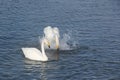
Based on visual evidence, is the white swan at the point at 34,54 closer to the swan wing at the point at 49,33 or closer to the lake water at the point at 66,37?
the lake water at the point at 66,37

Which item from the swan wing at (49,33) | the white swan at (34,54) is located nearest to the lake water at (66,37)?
the white swan at (34,54)

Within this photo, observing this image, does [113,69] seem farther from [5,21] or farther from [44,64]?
[5,21]

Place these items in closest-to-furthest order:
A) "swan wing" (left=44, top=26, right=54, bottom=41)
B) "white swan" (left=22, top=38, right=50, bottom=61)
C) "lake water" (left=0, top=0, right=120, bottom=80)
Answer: "lake water" (left=0, top=0, right=120, bottom=80)
"white swan" (left=22, top=38, right=50, bottom=61)
"swan wing" (left=44, top=26, right=54, bottom=41)

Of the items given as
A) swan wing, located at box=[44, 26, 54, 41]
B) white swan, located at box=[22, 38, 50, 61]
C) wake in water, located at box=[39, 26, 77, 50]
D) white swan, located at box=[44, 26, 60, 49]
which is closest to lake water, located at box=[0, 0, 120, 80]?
wake in water, located at box=[39, 26, 77, 50]

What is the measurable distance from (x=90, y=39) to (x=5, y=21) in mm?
12464

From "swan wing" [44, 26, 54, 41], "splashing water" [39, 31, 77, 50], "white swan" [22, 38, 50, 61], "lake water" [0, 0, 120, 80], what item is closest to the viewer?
"lake water" [0, 0, 120, 80]

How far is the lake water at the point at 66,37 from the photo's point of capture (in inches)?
1463

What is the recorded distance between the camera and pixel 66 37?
159ft

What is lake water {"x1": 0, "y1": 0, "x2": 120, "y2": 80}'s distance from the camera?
122 feet

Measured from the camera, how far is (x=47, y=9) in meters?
63.7

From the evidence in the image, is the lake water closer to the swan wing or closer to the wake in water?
the wake in water

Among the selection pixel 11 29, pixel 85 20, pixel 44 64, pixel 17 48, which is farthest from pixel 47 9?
pixel 44 64

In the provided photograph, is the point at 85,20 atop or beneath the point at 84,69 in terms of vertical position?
atop

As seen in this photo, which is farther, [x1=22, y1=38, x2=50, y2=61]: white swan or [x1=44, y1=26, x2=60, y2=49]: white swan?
[x1=44, y1=26, x2=60, y2=49]: white swan
